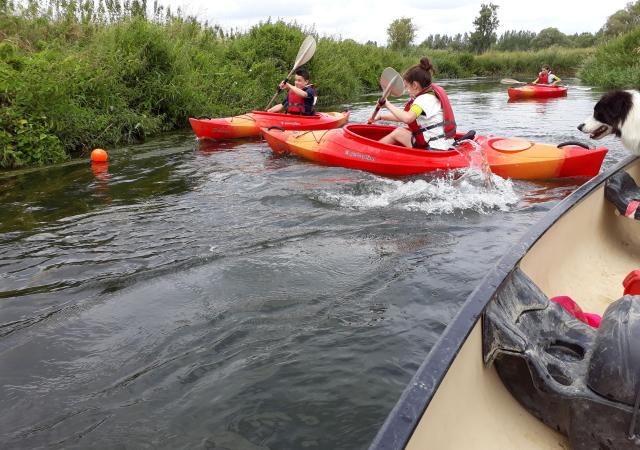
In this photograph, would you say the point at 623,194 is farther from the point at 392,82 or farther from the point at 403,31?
the point at 403,31

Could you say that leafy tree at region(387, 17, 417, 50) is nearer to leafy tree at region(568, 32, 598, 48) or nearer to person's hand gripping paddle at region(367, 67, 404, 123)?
leafy tree at region(568, 32, 598, 48)

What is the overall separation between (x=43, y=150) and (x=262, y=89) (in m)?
6.52

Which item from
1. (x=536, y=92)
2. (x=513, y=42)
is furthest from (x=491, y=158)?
(x=513, y=42)

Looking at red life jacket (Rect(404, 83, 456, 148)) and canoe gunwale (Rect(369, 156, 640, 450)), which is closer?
canoe gunwale (Rect(369, 156, 640, 450))

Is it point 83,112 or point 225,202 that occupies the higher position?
point 83,112

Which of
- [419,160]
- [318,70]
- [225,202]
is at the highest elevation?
[318,70]

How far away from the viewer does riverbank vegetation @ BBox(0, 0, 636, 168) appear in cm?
683

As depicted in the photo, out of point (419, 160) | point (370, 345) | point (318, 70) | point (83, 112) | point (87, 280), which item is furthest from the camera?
point (318, 70)

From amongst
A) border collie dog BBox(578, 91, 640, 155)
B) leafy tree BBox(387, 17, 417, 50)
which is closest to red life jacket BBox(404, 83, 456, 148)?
border collie dog BBox(578, 91, 640, 155)

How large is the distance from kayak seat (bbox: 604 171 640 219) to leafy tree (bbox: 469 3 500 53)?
46.2 meters

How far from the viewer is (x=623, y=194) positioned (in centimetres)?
326

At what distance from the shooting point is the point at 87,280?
348 cm

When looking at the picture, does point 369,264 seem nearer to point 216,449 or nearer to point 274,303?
point 274,303

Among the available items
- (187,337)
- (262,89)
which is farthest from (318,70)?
(187,337)
